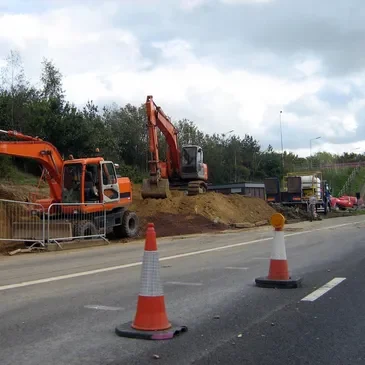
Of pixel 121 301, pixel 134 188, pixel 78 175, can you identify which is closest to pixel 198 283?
pixel 121 301

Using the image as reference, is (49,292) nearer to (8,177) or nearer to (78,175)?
(78,175)

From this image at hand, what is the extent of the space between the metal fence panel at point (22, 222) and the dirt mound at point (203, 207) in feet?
25.8

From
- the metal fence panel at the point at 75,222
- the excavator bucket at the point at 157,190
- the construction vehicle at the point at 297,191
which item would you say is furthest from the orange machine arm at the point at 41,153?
the construction vehicle at the point at 297,191

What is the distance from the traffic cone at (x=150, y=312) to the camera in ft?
18.5

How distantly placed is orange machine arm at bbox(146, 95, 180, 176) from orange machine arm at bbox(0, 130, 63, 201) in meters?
7.46

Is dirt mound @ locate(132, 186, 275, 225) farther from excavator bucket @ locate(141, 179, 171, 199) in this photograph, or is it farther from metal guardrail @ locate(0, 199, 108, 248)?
metal guardrail @ locate(0, 199, 108, 248)

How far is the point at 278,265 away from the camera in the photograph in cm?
859

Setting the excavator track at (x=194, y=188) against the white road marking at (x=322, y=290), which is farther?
the excavator track at (x=194, y=188)

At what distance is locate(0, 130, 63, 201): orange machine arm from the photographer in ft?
52.6

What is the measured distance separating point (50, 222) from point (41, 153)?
2561 mm

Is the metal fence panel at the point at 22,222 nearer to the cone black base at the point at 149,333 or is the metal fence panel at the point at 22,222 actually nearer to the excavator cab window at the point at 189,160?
the cone black base at the point at 149,333

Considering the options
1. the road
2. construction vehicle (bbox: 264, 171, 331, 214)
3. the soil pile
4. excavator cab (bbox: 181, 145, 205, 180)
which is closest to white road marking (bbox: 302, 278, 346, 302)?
the road

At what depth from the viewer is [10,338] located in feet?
18.9

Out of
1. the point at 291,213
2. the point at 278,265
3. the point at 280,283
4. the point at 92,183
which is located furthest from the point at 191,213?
the point at 280,283
